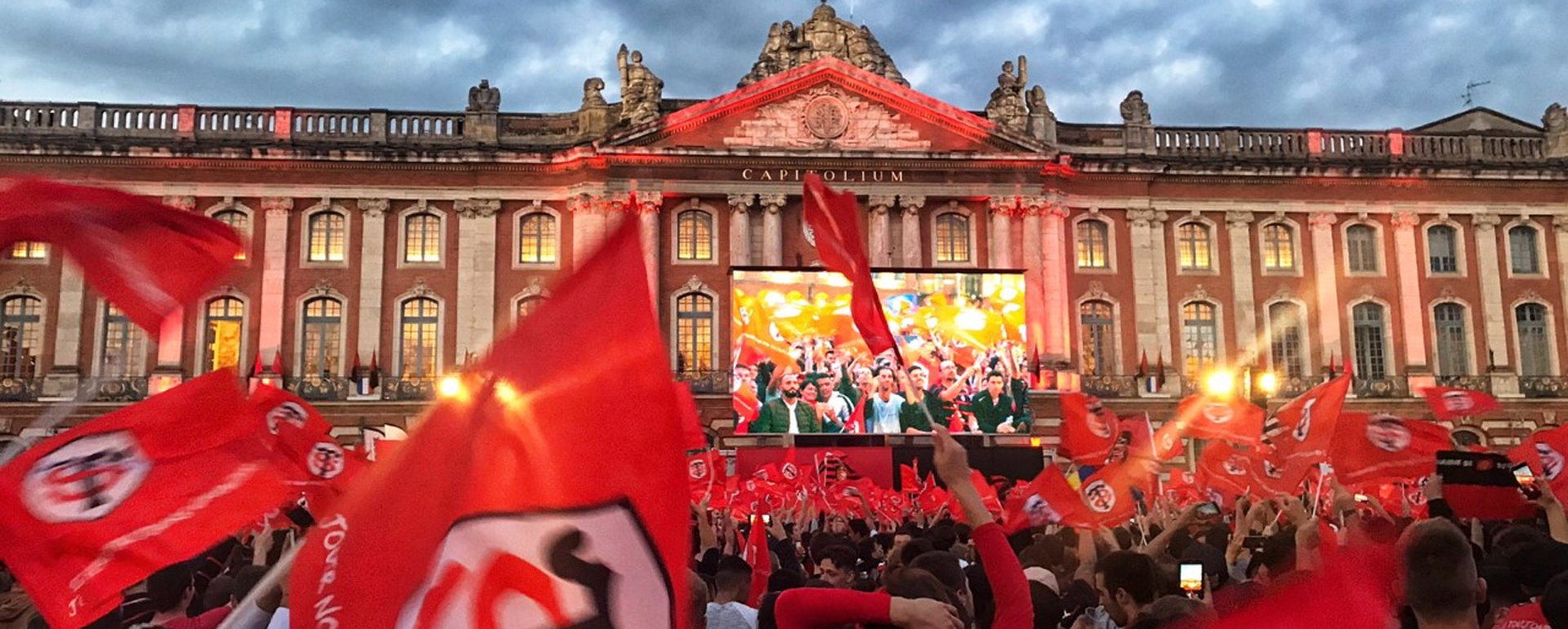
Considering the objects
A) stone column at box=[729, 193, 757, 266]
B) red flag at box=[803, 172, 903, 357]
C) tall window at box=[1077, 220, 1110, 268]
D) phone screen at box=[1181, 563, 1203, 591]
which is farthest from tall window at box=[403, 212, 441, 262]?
phone screen at box=[1181, 563, 1203, 591]

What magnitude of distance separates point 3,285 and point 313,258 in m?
8.17

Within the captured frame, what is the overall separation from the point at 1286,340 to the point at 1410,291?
4.06m

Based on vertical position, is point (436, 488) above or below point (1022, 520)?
above

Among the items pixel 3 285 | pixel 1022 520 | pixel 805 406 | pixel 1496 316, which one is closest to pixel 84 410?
pixel 3 285

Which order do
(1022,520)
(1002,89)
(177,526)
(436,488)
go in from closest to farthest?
(436,488)
(177,526)
(1022,520)
(1002,89)

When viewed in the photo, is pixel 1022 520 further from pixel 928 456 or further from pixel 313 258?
pixel 313 258

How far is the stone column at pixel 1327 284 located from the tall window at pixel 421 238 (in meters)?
25.9

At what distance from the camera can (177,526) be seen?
230 inches

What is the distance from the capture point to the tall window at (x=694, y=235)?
37188 mm

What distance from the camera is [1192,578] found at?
21.3 ft

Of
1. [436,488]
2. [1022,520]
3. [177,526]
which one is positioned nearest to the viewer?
[436,488]

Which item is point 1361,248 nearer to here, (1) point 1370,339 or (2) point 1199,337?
(1) point 1370,339

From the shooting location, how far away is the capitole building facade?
3638 centimetres

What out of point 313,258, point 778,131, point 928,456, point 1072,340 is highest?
point 778,131
